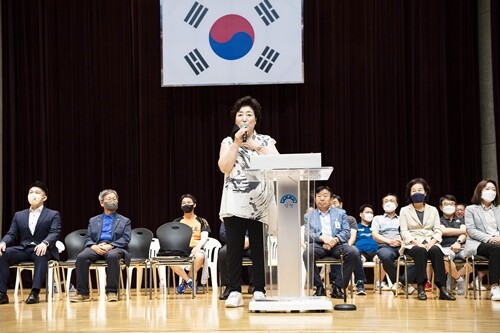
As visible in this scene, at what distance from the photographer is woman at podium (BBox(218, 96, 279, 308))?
6.00 meters

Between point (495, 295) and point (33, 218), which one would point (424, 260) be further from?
point (33, 218)

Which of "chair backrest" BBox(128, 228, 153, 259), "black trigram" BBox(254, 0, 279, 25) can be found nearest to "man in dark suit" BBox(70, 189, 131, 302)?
"chair backrest" BBox(128, 228, 153, 259)

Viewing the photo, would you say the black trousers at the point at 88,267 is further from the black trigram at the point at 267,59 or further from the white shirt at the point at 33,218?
the black trigram at the point at 267,59

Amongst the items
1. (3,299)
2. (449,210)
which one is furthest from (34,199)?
(449,210)

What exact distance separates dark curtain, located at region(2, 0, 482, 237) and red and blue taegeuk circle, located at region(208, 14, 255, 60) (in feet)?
1.91

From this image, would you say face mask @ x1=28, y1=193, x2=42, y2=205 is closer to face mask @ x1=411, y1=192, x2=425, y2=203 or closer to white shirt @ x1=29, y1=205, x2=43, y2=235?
white shirt @ x1=29, y1=205, x2=43, y2=235

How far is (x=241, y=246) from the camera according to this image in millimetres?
6152

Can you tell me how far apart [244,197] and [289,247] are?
0.51m

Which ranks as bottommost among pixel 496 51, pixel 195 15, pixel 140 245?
→ pixel 140 245

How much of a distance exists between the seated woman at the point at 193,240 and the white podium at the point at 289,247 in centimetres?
348

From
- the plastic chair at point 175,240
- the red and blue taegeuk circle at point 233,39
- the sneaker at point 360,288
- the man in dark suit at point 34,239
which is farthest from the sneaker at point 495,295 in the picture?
the red and blue taegeuk circle at point 233,39

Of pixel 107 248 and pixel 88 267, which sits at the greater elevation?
pixel 107 248

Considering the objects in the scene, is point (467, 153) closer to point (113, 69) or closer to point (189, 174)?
point (189, 174)

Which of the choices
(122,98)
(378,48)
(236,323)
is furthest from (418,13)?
(236,323)
